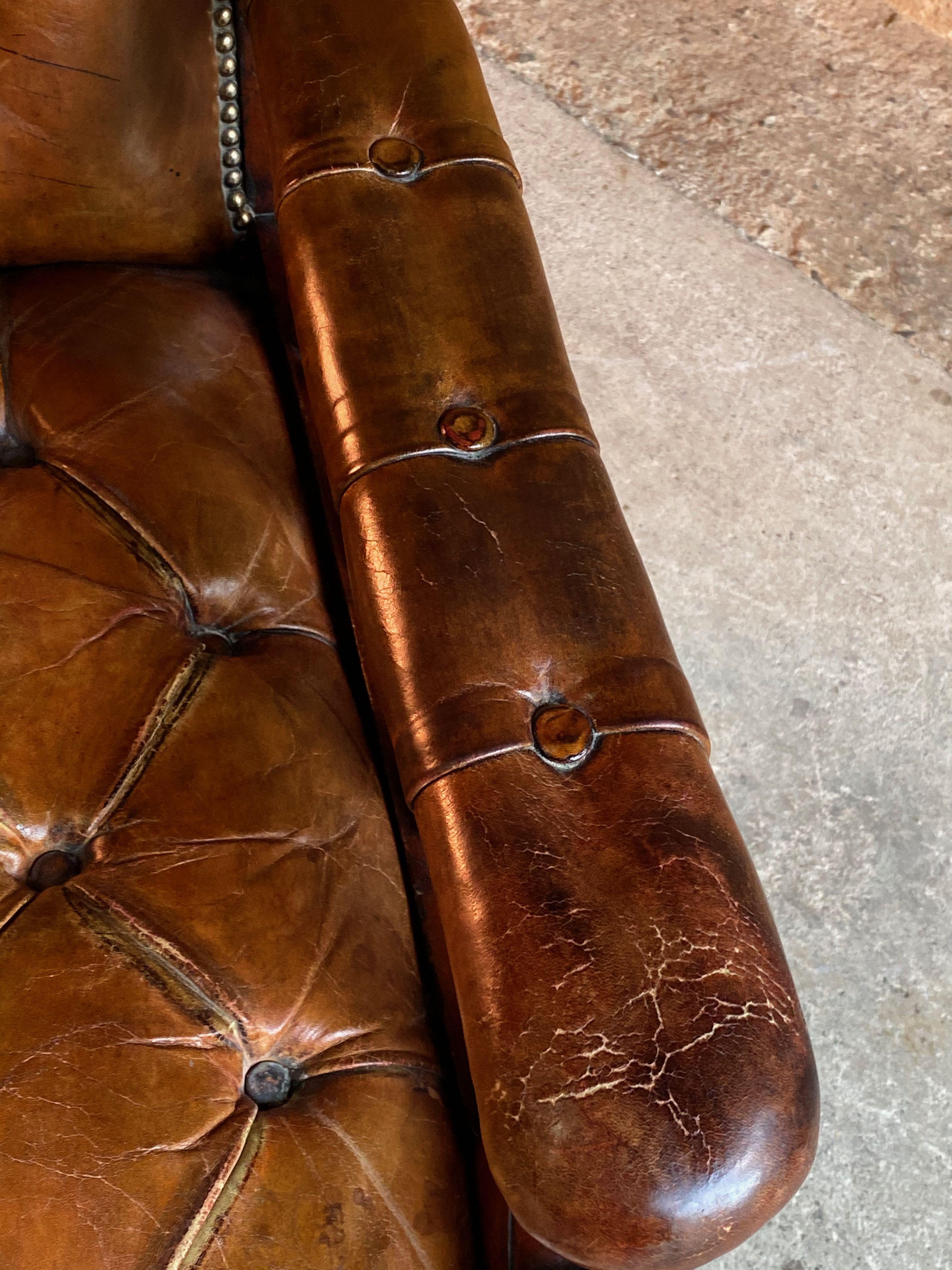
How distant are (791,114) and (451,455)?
1647mm

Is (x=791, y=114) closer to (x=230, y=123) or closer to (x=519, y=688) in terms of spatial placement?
(x=230, y=123)

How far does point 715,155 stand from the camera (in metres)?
2.02

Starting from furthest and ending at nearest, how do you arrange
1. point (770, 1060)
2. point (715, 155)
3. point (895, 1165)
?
1. point (715, 155)
2. point (895, 1165)
3. point (770, 1060)

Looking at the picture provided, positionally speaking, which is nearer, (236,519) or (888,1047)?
(236,519)

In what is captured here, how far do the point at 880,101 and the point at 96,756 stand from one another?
202cm

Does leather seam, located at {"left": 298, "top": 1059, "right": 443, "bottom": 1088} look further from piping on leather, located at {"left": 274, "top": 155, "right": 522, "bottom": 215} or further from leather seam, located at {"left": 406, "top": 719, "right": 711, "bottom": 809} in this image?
piping on leather, located at {"left": 274, "top": 155, "right": 522, "bottom": 215}

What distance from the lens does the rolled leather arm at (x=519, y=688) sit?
59cm

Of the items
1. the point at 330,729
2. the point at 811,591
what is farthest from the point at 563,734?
the point at 811,591

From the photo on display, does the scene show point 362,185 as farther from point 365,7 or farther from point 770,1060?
point 770,1060

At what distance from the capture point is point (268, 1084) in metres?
0.68

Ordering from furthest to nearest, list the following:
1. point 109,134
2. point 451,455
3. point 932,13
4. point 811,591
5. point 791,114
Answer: point 932,13
point 791,114
point 811,591
point 109,134
point 451,455

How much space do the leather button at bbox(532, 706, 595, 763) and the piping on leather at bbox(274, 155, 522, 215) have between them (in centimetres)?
44

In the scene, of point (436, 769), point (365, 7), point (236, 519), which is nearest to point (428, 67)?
point (365, 7)

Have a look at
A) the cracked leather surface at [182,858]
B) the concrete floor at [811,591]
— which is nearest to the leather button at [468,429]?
the cracked leather surface at [182,858]
